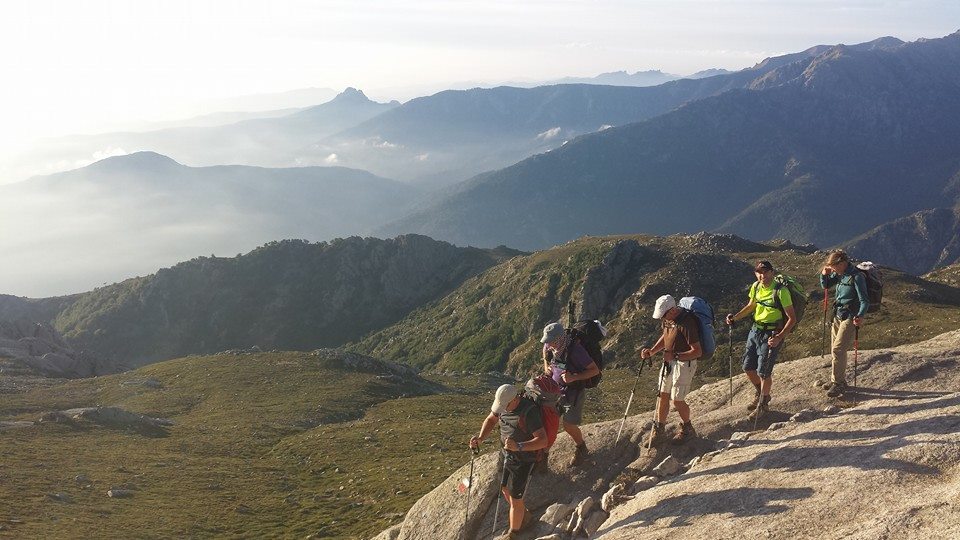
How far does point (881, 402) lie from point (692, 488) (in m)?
6.44

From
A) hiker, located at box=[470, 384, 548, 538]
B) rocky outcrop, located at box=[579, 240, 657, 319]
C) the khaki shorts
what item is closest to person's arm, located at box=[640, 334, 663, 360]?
the khaki shorts

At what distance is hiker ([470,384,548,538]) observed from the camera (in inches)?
545

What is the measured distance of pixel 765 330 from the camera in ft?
54.3

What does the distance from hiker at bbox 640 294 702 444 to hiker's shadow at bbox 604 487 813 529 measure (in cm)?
317

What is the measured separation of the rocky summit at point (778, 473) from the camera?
11.3m

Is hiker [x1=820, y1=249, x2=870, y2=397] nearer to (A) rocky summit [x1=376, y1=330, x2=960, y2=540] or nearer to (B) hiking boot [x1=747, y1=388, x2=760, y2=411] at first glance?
(A) rocky summit [x1=376, y1=330, x2=960, y2=540]

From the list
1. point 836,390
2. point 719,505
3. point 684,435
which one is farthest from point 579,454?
point 836,390

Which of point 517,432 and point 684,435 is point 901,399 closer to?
point 684,435

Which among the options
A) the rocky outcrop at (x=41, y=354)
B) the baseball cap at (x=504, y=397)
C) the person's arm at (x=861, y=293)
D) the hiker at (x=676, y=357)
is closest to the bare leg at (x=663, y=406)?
the hiker at (x=676, y=357)

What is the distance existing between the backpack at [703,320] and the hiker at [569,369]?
2765mm

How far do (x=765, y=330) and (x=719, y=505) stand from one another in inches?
229

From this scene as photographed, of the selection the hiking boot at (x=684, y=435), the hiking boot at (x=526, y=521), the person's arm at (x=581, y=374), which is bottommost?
the hiking boot at (x=526, y=521)

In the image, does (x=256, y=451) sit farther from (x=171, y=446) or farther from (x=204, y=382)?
(x=204, y=382)

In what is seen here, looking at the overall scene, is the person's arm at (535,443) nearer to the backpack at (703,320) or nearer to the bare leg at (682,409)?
the bare leg at (682,409)
